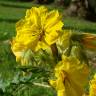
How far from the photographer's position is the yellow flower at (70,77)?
111 centimetres

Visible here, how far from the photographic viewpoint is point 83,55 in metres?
1.25

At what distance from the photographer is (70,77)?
44.3 inches

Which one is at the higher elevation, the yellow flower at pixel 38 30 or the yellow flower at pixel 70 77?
the yellow flower at pixel 38 30

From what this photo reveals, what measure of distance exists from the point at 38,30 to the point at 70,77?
0.67 feet

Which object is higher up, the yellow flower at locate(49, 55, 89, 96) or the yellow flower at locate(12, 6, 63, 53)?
the yellow flower at locate(12, 6, 63, 53)

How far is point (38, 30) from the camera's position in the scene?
1.28m

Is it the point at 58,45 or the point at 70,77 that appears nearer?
the point at 70,77

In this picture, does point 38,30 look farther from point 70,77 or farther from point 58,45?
point 70,77

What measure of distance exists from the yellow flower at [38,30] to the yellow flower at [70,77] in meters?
0.10

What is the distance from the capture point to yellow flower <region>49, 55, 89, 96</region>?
111 cm

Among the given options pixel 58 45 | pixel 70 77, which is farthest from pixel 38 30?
pixel 70 77

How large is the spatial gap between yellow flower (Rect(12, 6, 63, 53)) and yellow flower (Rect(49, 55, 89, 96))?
0.32 feet

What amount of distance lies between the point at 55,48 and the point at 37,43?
0.06 meters

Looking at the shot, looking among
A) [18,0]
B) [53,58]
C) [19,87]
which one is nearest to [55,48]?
[53,58]
